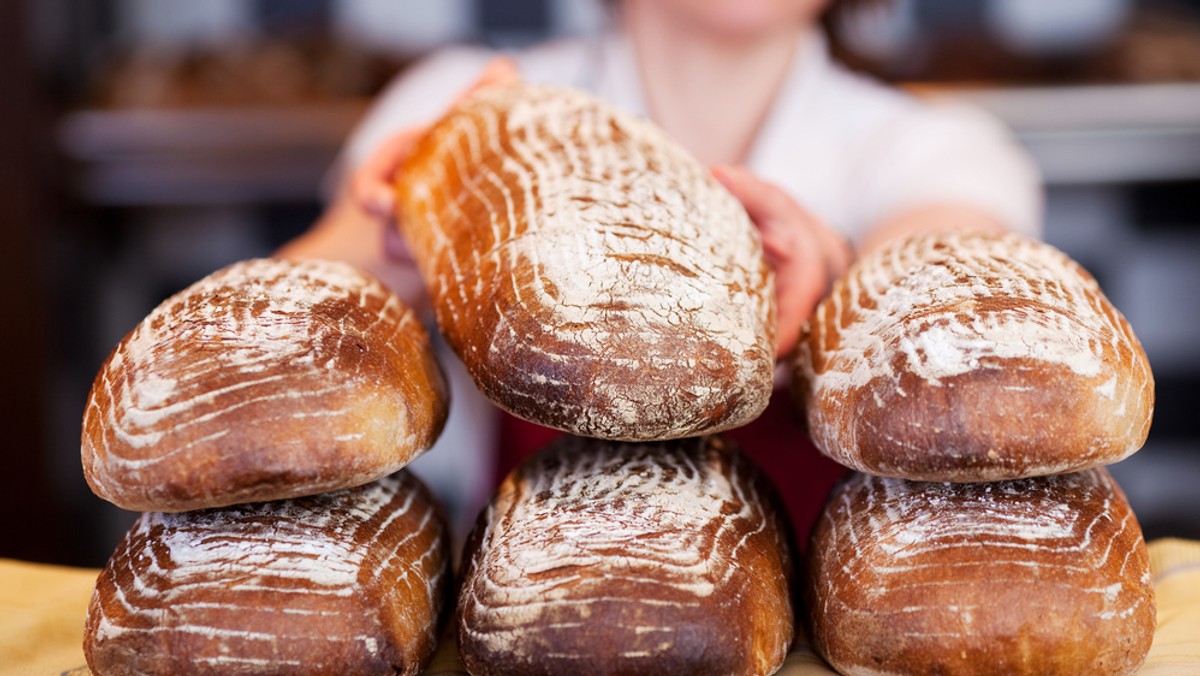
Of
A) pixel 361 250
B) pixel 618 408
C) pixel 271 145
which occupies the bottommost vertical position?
pixel 271 145

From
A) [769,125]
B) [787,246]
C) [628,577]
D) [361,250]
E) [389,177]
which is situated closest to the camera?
[628,577]

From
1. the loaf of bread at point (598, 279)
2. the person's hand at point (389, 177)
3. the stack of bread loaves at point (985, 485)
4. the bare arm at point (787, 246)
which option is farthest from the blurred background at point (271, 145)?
the stack of bread loaves at point (985, 485)

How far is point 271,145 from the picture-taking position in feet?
7.63

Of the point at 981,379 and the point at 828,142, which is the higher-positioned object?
the point at 981,379

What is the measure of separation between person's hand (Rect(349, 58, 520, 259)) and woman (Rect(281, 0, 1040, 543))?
0.08 m

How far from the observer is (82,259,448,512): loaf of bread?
67 cm

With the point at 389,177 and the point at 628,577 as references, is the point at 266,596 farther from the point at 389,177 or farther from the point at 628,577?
the point at 389,177

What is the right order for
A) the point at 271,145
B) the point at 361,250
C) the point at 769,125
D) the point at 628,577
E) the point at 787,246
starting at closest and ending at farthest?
the point at 628,577
the point at 787,246
the point at 361,250
the point at 769,125
the point at 271,145

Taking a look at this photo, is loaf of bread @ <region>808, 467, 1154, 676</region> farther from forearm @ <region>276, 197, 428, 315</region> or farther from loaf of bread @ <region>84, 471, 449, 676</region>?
forearm @ <region>276, 197, 428, 315</region>

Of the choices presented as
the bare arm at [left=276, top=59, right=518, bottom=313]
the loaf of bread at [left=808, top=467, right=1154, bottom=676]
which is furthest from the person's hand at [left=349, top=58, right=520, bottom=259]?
the loaf of bread at [left=808, top=467, right=1154, bottom=676]

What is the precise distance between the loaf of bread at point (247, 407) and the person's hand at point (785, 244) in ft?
1.14

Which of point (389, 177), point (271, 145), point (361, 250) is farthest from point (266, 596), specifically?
point (271, 145)

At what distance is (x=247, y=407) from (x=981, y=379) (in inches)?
18.4

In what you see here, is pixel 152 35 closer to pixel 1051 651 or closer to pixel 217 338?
pixel 217 338
